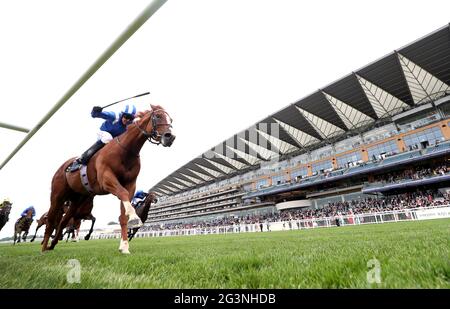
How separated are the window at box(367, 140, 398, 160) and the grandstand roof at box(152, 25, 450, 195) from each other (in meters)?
5.23

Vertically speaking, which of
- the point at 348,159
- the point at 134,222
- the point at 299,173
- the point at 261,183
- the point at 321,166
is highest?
the point at 348,159

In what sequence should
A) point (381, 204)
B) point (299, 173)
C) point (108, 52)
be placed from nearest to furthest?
point (108, 52) → point (381, 204) → point (299, 173)

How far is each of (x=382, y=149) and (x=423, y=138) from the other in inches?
223

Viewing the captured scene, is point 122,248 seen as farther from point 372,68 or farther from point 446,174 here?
point 372,68

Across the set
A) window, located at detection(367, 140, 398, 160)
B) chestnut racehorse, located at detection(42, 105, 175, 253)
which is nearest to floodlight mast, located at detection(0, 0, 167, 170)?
chestnut racehorse, located at detection(42, 105, 175, 253)

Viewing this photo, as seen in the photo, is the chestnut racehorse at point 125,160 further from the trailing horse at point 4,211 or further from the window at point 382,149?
the window at point 382,149

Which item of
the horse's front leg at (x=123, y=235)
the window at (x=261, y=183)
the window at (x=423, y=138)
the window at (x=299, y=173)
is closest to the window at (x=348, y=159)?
the window at (x=299, y=173)

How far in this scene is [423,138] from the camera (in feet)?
117

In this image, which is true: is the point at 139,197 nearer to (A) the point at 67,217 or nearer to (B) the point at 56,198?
(A) the point at 67,217

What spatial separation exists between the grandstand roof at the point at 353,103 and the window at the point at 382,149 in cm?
523

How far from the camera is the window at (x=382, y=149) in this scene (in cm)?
3890

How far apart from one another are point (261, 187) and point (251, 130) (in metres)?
14.3

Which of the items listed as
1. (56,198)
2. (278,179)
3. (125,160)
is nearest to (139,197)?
(56,198)
